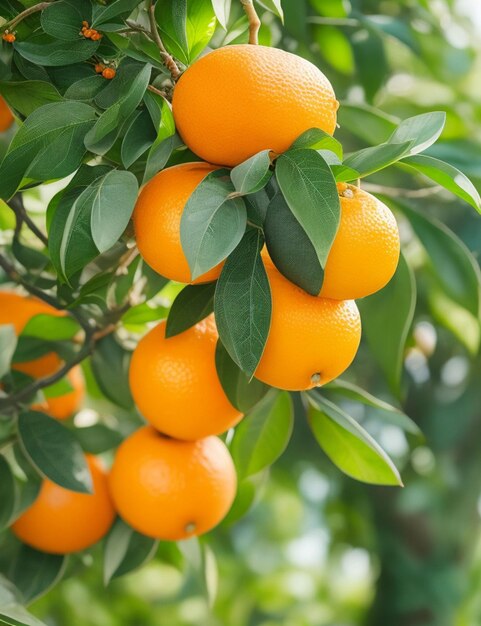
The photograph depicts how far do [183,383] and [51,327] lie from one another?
19 centimetres

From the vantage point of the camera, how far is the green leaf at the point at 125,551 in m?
0.74

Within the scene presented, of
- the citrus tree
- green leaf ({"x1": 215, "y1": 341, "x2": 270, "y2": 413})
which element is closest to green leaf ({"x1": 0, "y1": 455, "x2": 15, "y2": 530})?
the citrus tree

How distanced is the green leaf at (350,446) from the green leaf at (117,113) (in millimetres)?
246

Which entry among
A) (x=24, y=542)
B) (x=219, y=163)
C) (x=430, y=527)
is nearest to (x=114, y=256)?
(x=219, y=163)

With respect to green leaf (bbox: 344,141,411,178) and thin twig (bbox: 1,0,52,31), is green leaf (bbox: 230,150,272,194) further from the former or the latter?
thin twig (bbox: 1,0,52,31)

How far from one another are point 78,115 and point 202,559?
0.47 meters

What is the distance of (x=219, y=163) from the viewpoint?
1.62ft

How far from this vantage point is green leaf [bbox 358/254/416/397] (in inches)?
25.7

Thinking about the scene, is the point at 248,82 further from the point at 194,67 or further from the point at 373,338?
the point at 373,338

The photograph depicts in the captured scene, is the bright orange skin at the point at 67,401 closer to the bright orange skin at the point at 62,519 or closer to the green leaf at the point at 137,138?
the bright orange skin at the point at 62,519

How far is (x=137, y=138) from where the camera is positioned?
49 cm

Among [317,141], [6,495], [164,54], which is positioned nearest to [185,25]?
[164,54]

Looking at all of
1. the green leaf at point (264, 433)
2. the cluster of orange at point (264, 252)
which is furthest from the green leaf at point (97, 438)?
the cluster of orange at point (264, 252)

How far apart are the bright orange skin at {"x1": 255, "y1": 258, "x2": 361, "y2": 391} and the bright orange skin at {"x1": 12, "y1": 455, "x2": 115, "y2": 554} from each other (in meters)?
0.29
